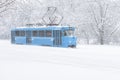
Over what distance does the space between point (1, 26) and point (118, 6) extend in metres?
26.0

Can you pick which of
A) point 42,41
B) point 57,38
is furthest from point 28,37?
point 57,38

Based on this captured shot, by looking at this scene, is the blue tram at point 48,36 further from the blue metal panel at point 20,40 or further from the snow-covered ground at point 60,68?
the snow-covered ground at point 60,68

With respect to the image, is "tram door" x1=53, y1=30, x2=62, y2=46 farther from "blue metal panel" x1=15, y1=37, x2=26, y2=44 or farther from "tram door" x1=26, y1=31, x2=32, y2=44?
"blue metal panel" x1=15, y1=37, x2=26, y2=44

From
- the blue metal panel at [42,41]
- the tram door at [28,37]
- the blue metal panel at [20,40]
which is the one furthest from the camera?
the blue metal panel at [20,40]

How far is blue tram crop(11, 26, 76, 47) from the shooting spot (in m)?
32.3

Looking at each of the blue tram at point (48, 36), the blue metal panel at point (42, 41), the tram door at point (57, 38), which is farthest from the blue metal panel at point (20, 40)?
the tram door at point (57, 38)

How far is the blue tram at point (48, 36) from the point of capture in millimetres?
32281

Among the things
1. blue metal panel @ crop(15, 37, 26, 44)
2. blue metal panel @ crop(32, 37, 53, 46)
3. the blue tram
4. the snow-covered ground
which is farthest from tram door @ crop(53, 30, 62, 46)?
the snow-covered ground

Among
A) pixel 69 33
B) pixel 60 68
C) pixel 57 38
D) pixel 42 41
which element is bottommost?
pixel 60 68

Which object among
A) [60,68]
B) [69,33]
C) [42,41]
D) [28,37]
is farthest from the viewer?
[28,37]

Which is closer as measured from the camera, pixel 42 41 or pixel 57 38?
pixel 57 38

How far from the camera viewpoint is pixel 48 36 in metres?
33.9

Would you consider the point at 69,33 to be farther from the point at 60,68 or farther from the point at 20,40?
the point at 60,68

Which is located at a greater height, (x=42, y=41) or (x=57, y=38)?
(x=57, y=38)
